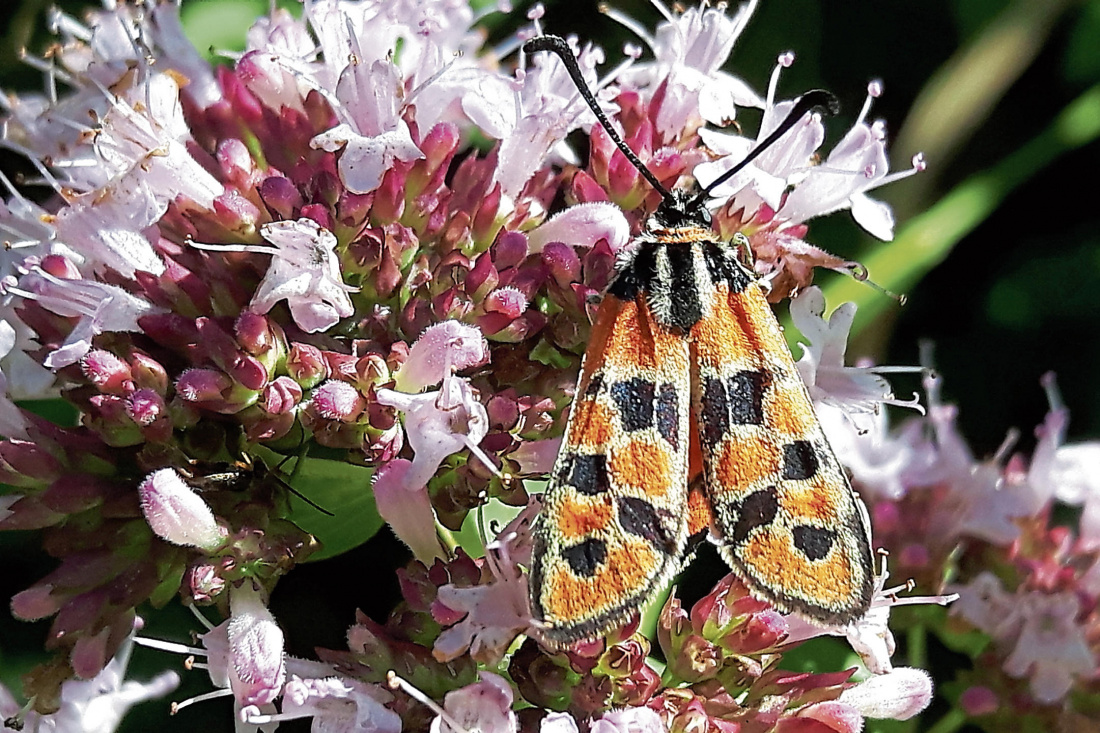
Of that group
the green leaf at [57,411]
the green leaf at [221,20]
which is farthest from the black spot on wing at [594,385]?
the green leaf at [221,20]

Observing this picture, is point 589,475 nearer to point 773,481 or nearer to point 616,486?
point 616,486

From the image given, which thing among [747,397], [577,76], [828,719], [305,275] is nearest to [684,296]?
[747,397]

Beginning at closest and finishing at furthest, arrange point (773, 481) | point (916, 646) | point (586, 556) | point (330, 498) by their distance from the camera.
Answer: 1. point (586, 556)
2. point (773, 481)
3. point (330, 498)
4. point (916, 646)

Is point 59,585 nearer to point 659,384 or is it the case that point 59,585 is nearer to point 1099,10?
point 659,384

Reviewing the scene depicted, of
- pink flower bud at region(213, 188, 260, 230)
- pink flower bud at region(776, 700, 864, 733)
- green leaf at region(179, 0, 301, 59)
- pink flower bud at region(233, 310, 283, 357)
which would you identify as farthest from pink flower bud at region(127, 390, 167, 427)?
green leaf at region(179, 0, 301, 59)

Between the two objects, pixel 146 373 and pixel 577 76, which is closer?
pixel 146 373

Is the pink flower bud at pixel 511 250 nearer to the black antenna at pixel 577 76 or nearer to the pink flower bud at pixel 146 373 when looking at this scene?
the black antenna at pixel 577 76
